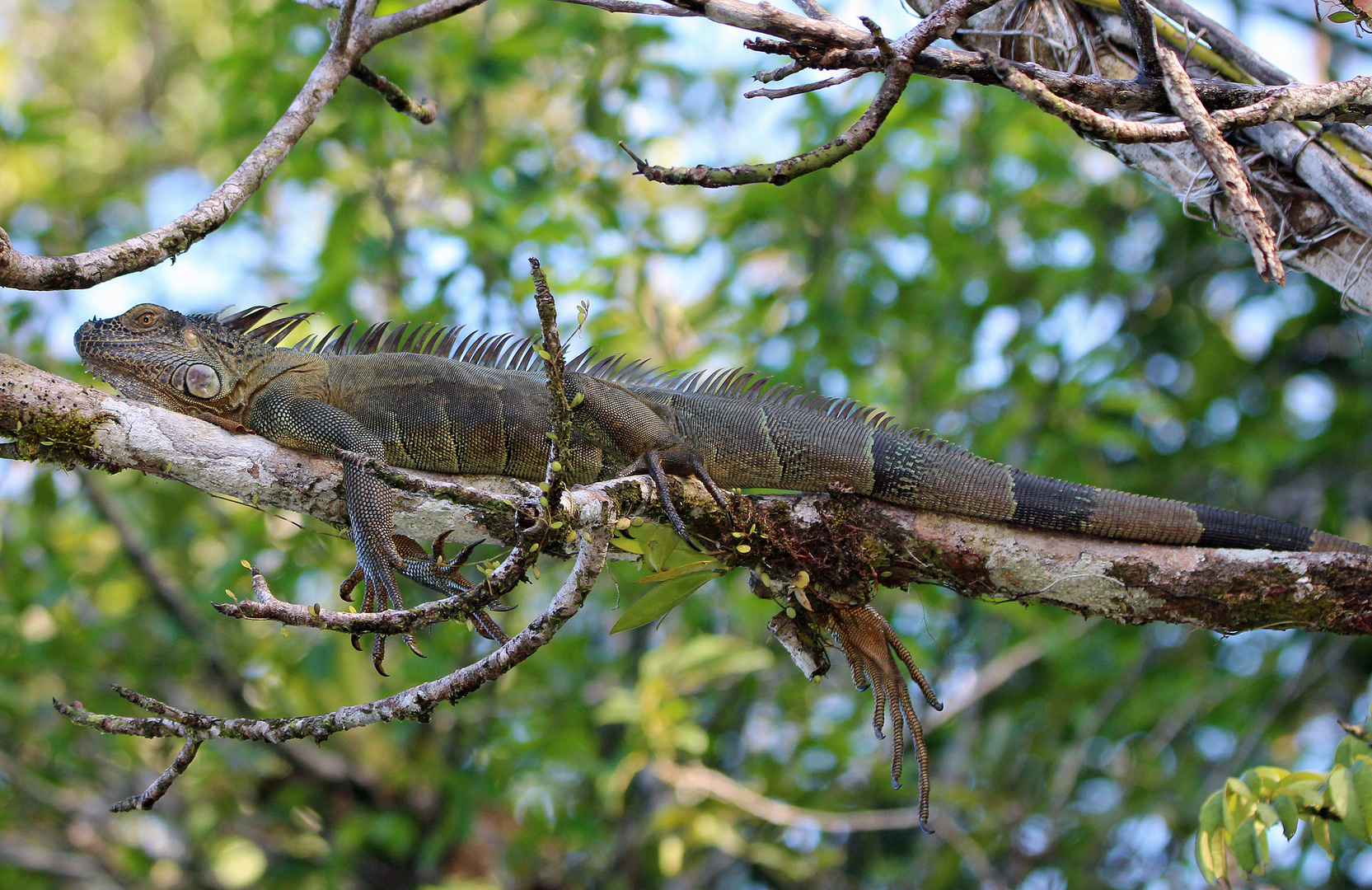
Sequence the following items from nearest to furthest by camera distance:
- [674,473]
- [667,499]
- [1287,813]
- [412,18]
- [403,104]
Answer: [1287,813] < [667,499] < [412,18] < [674,473] < [403,104]

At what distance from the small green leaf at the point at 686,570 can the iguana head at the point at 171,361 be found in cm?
213

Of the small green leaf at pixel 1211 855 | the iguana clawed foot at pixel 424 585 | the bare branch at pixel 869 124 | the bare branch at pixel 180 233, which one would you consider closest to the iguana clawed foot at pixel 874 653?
the small green leaf at pixel 1211 855

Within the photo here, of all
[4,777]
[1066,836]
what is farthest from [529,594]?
[1066,836]

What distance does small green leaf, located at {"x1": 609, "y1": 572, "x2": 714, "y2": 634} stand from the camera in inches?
145

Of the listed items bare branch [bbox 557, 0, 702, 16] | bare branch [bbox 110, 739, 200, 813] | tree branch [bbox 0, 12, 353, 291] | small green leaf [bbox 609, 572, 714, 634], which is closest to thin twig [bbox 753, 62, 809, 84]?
bare branch [bbox 557, 0, 702, 16]

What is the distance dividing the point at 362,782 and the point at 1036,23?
21.7 ft

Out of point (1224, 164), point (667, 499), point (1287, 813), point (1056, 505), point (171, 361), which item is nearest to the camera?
point (1224, 164)

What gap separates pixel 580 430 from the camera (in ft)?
14.7

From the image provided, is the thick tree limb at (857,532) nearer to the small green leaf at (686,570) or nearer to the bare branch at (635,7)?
the small green leaf at (686,570)

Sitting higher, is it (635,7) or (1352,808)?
(635,7)

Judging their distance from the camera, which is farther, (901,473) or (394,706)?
(901,473)

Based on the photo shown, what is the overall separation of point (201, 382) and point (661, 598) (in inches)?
89.0

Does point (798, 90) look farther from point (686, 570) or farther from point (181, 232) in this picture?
point (181, 232)

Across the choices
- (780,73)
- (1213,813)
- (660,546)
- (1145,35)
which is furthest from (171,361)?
(1213,813)
